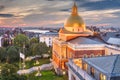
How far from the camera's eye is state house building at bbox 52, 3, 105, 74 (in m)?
46.7

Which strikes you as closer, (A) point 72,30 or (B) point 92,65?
(B) point 92,65

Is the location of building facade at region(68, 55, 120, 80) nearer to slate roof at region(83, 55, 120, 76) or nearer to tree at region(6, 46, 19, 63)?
slate roof at region(83, 55, 120, 76)

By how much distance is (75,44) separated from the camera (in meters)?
47.3

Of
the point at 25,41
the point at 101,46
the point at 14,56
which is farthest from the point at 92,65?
the point at 25,41

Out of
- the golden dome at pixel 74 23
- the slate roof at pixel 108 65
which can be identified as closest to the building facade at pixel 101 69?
the slate roof at pixel 108 65

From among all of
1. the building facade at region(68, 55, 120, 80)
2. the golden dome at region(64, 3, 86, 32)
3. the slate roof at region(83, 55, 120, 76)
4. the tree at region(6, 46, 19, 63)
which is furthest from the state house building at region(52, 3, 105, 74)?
the slate roof at region(83, 55, 120, 76)

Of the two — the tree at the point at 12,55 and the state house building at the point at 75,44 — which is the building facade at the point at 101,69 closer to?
the state house building at the point at 75,44

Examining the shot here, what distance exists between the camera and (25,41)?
3674 inches

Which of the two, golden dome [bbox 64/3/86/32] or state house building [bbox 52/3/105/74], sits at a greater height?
golden dome [bbox 64/3/86/32]

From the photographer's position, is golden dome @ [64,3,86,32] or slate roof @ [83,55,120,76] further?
golden dome @ [64,3,86,32]

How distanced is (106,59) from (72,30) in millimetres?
34676

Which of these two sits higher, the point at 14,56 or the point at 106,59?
the point at 106,59

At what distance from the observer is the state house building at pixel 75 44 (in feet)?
153

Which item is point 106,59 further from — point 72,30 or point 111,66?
point 72,30
